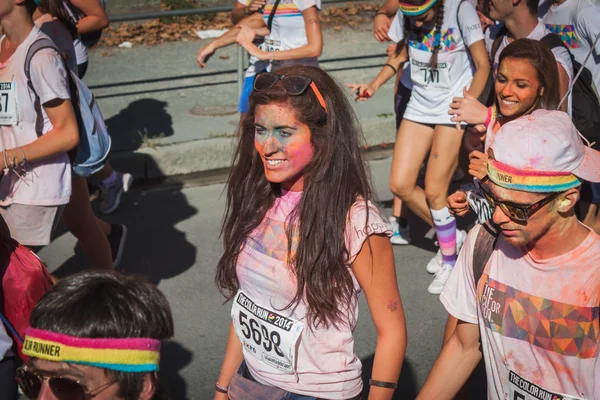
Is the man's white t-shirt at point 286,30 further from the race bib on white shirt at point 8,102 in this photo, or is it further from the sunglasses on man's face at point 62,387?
the sunglasses on man's face at point 62,387

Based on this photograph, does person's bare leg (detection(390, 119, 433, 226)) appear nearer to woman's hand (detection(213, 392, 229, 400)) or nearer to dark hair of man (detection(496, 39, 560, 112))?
dark hair of man (detection(496, 39, 560, 112))

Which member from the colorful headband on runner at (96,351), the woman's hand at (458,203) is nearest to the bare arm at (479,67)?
the woman's hand at (458,203)

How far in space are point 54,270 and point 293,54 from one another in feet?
7.35

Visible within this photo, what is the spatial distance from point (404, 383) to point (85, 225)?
2067mm

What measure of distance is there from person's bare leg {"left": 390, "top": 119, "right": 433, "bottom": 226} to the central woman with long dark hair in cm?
255

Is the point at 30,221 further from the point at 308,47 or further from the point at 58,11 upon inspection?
the point at 308,47

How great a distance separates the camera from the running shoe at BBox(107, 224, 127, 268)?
19.9ft

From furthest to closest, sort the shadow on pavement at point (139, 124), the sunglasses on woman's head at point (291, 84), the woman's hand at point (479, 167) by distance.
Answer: the shadow on pavement at point (139, 124) → the woman's hand at point (479, 167) → the sunglasses on woman's head at point (291, 84)

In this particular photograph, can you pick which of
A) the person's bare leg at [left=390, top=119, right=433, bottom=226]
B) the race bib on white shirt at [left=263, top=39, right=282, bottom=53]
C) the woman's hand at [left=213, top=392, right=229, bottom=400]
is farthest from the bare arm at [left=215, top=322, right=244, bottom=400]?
the race bib on white shirt at [left=263, top=39, right=282, bottom=53]

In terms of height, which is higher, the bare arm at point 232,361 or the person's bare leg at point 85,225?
the bare arm at point 232,361

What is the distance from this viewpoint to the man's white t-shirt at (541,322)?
2666mm

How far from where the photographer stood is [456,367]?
309 centimetres

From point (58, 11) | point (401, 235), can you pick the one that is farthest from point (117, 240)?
point (401, 235)

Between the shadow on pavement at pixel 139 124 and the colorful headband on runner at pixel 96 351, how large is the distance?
5.87 meters
